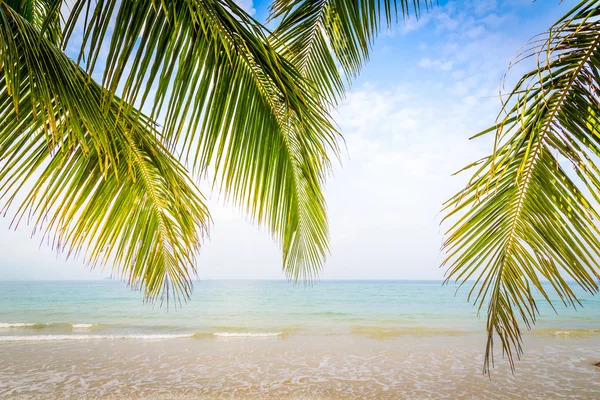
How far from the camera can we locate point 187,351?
34.0 ft

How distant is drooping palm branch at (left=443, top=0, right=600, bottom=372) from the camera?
1.39 metres

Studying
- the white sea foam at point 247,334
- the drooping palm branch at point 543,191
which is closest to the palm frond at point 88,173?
the drooping palm branch at point 543,191

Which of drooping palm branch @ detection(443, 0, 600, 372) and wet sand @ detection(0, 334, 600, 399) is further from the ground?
drooping palm branch @ detection(443, 0, 600, 372)

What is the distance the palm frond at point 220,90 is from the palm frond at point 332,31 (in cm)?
104

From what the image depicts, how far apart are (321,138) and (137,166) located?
116 centimetres

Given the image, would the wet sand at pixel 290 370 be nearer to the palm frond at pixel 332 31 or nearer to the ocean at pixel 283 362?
the ocean at pixel 283 362

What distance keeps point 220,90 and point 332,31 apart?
1767 millimetres

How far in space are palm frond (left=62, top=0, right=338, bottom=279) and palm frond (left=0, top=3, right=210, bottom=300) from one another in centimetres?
11

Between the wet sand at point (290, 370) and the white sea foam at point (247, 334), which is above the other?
the white sea foam at point (247, 334)

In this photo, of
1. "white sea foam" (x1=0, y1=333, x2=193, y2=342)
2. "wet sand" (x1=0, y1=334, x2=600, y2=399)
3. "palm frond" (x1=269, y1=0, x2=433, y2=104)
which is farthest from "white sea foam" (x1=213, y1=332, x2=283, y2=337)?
"palm frond" (x1=269, y1=0, x2=433, y2=104)

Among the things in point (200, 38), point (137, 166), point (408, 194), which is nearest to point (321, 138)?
point (200, 38)

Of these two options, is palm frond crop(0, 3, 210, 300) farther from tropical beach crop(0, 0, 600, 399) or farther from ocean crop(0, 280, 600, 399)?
ocean crop(0, 280, 600, 399)

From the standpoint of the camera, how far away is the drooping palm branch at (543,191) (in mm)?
1389

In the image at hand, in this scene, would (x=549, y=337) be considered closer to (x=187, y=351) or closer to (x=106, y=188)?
(x=187, y=351)
